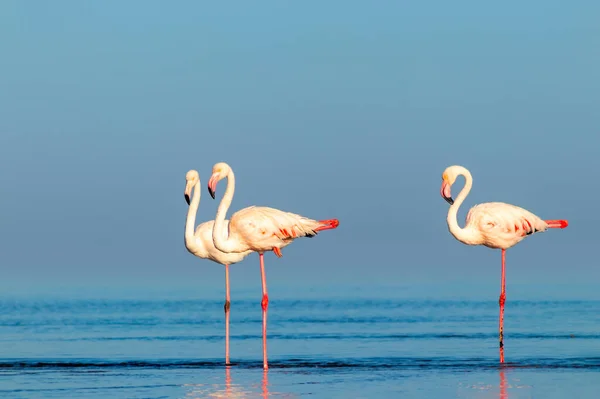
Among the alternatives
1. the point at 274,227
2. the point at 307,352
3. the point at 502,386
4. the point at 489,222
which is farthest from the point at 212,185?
the point at 502,386

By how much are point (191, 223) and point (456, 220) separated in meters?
3.86

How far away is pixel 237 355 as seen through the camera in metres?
17.5

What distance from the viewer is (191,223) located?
1772 centimetres

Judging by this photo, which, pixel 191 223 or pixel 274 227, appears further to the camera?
pixel 191 223

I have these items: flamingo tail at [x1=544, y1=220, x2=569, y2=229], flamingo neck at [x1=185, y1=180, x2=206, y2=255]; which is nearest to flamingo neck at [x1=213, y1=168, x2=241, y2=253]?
flamingo neck at [x1=185, y1=180, x2=206, y2=255]

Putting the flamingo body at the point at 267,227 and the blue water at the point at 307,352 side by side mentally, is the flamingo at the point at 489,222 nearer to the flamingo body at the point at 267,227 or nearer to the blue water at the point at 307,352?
the blue water at the point at 307,352

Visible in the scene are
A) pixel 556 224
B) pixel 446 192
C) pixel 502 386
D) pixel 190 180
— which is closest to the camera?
pixel 502 386

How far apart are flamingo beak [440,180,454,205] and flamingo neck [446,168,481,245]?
0.26m

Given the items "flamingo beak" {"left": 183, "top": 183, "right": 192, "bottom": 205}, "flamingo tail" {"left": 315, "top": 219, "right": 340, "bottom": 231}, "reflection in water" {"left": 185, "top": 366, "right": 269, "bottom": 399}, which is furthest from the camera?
"flamingo beak" {"left": 183, "top": 183, "right": 192, "bottom": 205}

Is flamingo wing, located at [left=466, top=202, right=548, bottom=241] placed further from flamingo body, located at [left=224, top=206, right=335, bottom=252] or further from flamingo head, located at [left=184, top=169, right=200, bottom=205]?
flamingo head, located at [left=184, top=169, right=200, bottom=205]

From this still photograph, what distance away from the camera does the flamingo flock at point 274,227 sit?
1594 cm

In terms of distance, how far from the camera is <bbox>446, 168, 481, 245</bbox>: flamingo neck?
17266 millimetres

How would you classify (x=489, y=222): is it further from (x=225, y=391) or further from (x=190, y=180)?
(x=225, y=391)

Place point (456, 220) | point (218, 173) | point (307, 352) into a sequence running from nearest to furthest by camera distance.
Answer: point (218, 173) < point (456, 220) < point (307, 352)
